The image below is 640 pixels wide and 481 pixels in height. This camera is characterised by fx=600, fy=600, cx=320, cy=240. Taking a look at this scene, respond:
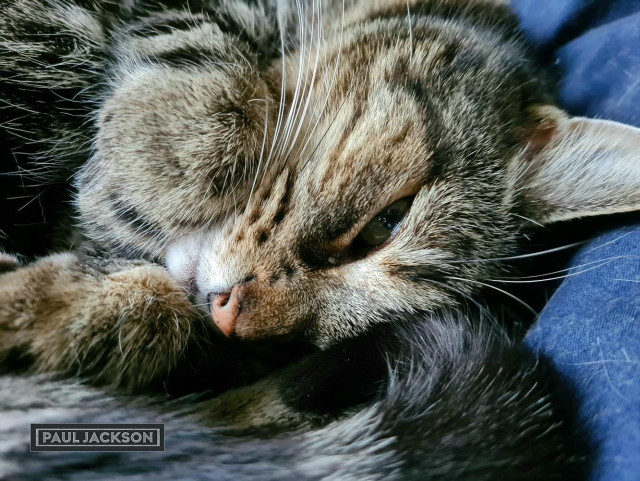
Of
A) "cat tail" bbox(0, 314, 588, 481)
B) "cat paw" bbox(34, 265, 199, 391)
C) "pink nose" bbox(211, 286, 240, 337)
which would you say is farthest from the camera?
"pink nose" bbox(211, 286, 240, 337)

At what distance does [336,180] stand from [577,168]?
47cm

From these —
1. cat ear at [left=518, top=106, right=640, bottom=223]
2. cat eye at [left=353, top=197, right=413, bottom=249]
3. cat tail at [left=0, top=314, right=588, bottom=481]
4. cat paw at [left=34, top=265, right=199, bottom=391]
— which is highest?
cat ear at [left=518, top=106, right=640, bottom=223]

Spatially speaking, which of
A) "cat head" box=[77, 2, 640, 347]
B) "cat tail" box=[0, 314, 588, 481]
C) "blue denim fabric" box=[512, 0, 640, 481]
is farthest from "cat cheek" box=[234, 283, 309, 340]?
"blue denim fabric" box=[512, 0, 640, 481]

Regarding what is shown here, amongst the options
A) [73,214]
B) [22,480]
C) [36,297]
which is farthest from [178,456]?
[73,214]

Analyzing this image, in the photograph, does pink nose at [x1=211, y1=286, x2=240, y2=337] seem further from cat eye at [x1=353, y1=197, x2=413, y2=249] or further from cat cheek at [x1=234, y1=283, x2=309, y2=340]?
cat eye at [x1=353, y1=197, x2=413, y2=249]

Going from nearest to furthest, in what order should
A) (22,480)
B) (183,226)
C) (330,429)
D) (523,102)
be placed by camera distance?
1. (22,480)
2. (330,429)
3. (183,226)
4. (523,102)

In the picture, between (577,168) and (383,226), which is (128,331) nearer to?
(383,226)

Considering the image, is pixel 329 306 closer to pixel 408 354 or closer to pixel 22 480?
pixel 408 354

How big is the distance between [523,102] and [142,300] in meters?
0.81

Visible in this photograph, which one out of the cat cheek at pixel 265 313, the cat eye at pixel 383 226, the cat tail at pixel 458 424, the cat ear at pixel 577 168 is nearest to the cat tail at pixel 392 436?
the cat tail at pixel 458 424

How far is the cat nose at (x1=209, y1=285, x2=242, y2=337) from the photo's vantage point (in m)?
0.98

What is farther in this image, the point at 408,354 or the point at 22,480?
the point at 408,354

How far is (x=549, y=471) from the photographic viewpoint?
30.4 inches

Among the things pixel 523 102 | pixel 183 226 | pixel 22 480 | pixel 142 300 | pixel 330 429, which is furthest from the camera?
pixel 523 102
